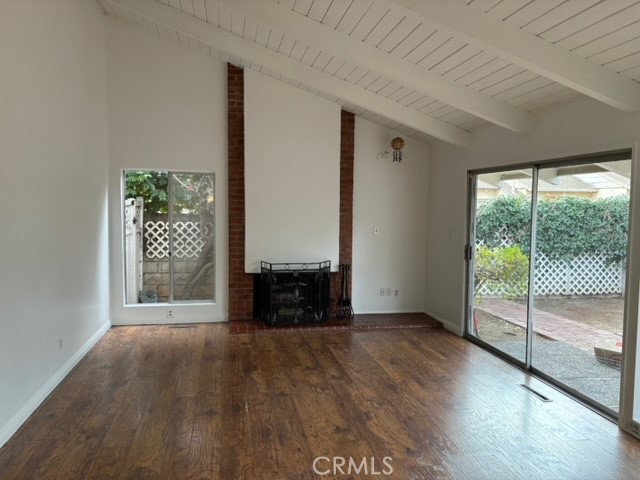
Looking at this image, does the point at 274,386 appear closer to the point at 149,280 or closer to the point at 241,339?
the point at 241,339

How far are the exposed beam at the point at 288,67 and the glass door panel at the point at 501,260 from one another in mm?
753

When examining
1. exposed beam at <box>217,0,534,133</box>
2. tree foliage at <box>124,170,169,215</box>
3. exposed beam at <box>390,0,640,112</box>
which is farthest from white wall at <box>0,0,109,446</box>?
exposed beam at <box>390,0,640,112</box>

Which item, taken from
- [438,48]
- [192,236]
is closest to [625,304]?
[438,48]

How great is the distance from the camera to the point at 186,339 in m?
5.09

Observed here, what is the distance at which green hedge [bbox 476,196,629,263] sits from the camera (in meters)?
3.27

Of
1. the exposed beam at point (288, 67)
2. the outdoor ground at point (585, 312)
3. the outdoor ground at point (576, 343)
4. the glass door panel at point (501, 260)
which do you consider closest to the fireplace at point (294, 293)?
the glass door panel at point (501, 260)

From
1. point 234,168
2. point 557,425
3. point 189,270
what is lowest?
point 557,425

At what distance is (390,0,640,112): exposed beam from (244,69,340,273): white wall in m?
3.00

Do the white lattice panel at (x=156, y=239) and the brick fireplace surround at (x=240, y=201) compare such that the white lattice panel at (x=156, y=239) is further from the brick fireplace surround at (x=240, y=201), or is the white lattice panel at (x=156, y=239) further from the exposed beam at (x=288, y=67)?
the exposed beam at (x=288, y=67)

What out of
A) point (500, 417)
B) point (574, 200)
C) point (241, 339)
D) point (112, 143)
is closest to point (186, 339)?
point (241, 339)

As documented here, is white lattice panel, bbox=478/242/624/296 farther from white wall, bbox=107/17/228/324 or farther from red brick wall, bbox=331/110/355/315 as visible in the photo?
white wall, bbox=107/17/228/324

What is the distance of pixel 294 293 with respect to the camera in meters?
5.72

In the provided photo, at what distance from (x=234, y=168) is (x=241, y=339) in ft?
A: 6.83

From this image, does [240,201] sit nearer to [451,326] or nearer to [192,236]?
[192,236]
